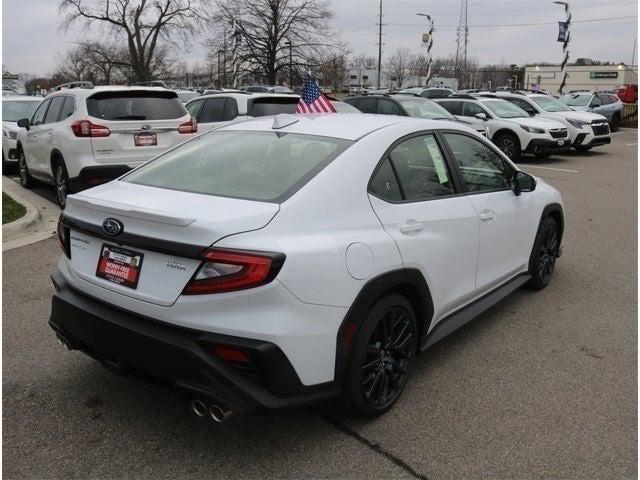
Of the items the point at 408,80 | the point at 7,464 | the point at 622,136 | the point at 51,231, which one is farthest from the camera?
the point at 408,80

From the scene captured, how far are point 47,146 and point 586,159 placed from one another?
541 inches

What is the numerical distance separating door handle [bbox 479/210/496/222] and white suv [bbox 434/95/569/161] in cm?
1162

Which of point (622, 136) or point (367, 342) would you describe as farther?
point (622, 136)

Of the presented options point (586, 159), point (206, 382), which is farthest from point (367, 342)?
point (586, 159)

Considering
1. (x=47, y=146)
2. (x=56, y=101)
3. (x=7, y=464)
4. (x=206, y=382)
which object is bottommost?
(x=7, y=464)

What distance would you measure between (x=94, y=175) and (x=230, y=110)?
3782 millimetres

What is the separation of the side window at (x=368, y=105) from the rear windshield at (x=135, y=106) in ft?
20.6

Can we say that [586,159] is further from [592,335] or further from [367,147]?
[367,147]

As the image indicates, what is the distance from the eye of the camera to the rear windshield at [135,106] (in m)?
7.72

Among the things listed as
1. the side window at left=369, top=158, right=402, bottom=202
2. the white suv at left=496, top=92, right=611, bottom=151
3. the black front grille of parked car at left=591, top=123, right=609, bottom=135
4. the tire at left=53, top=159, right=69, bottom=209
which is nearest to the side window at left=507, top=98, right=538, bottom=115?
the white suv at left=496, top=92, right=611, bottom=151

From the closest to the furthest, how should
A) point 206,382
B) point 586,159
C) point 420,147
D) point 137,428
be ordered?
point 206,382
point 137,428
point 420,147
point 586,159

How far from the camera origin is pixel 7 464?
107 inches

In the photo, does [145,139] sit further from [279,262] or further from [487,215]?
[279,262]

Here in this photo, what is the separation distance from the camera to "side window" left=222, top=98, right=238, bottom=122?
1062 cm
